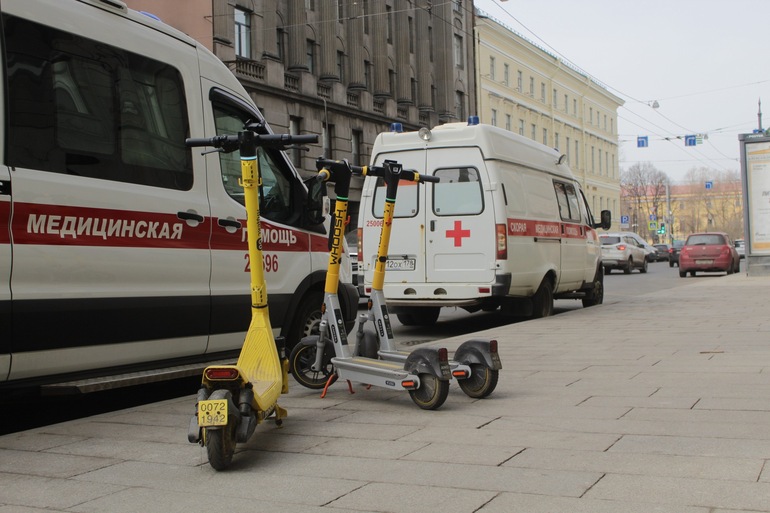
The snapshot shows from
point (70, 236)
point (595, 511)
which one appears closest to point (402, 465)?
point (595, 511)

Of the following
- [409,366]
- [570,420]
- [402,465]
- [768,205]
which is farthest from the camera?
[768,205]

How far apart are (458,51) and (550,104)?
14.6 metres

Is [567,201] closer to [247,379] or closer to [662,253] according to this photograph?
[247,379]

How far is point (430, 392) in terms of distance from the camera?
17.8 ft

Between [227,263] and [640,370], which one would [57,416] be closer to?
[227,263]

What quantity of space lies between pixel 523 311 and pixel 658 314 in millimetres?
2252

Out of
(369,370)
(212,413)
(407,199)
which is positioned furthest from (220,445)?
(407,199)

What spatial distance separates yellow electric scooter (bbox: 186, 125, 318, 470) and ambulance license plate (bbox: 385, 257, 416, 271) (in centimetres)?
648

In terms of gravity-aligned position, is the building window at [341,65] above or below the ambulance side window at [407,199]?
above

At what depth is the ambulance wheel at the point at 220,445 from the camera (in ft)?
13.3

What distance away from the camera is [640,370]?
708 centimetres

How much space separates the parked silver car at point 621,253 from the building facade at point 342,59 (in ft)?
33.5

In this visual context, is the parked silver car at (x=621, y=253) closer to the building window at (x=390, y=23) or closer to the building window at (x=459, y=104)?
the building window at (x=390, y=23)

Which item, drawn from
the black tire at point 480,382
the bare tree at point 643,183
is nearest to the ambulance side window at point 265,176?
the black tire at point 480,382
